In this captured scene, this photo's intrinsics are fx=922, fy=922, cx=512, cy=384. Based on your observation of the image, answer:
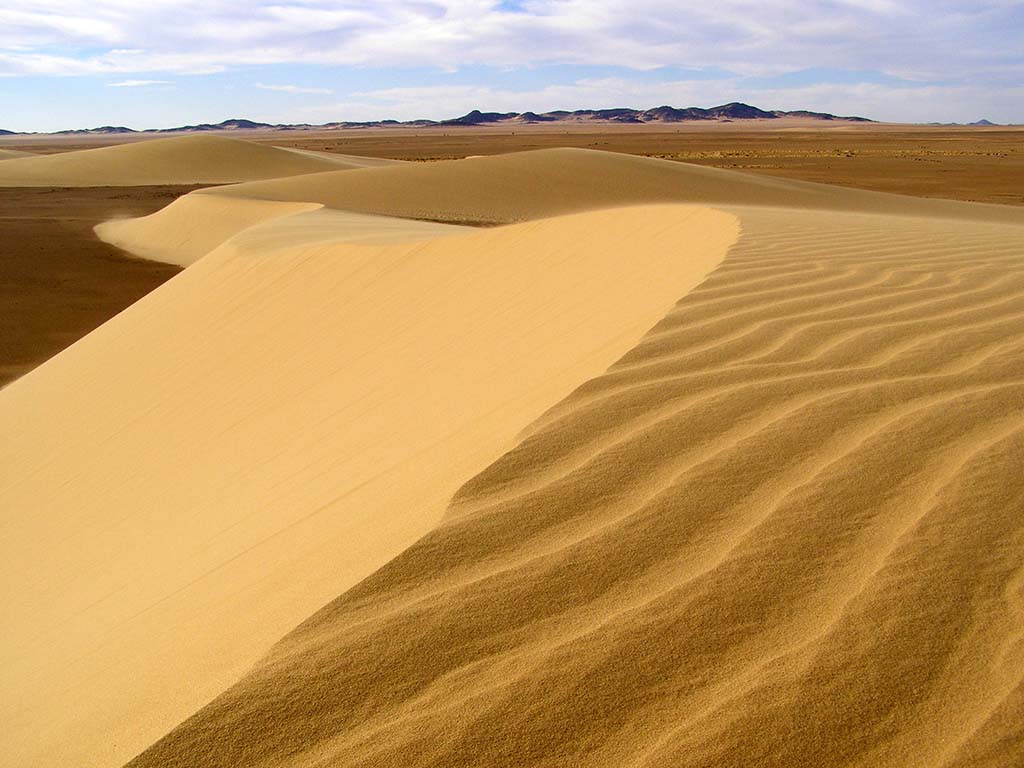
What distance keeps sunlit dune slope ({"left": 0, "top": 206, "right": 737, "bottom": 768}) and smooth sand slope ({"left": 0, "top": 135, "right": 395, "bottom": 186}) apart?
27.0 meters

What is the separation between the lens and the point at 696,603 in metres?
1.63

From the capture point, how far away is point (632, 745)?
4.41 ft

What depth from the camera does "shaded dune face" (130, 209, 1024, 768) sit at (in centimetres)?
136

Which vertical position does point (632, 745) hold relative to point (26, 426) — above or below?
above

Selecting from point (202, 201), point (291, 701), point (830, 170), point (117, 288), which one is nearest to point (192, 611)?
point (291, 701)

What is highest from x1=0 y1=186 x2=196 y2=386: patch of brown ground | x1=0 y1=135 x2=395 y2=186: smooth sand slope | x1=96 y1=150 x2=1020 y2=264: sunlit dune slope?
x1=0 y1=135 x2=395 y2=186: smooth sand slope

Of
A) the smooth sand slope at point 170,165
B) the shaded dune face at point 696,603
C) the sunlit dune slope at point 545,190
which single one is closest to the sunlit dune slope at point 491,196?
the sunlit dune slope at point 545,190

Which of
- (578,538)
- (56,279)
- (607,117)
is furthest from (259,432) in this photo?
(607,117)

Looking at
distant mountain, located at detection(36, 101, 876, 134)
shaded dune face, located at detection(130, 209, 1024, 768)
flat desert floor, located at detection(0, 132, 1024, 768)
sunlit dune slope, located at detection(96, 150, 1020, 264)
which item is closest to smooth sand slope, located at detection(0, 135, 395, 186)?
sunlit dune slope, located at detection(96, 150, 1020, 264)

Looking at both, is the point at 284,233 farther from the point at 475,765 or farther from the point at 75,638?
the point at 475,765

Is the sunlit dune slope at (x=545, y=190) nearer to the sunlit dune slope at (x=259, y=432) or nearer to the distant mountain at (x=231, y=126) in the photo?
the sunlit dune slope at (x=259, y=432)

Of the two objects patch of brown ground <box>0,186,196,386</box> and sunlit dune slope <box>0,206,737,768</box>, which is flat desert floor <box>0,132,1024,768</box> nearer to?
sunlit dune slope <box>0,206,737,768</box>

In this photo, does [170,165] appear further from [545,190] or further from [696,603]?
[696,603]

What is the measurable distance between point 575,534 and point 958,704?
2.43 ft
